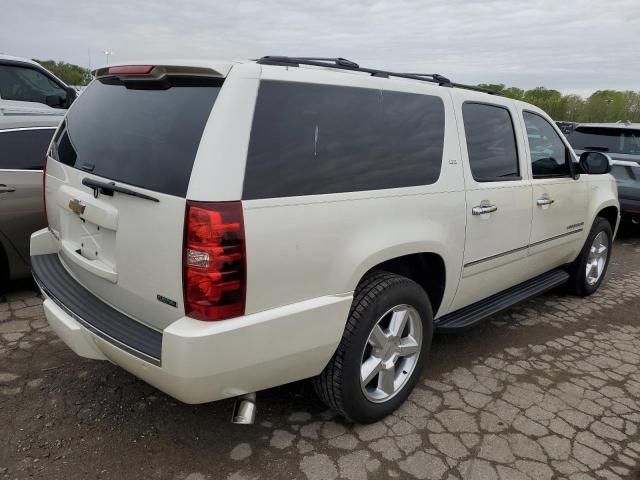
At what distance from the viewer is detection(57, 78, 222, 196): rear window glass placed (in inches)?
81.7

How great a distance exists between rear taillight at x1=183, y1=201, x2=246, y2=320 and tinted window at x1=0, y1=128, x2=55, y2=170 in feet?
9.76

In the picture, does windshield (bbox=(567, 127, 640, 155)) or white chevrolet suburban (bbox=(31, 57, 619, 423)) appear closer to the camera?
white chevrolet suburban (bbox=(31, 57, 619, 423))

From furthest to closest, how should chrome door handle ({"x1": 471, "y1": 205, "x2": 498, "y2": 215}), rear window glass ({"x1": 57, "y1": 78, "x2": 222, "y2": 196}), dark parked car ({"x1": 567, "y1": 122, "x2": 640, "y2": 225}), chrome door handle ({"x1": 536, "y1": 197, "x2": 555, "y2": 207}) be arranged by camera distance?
dark parked car ({"x1": 567, "y1": 122, "x2": 640, "y2": 225}), chrome door handle ({"x1": 536, "y1": 197, "x2": 555, "y2": 207}), chrome door handle ({"x1": 471, "y1": 205, "x2": 498, "y2": 215}), rear window glass ({"x1": 57, "y1": 78, "x2": 222, "y2": 196})

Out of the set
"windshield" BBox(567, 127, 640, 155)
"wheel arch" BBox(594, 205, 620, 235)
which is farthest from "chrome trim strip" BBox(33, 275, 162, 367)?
"windshield" BBox(567, 127, 640, 155)

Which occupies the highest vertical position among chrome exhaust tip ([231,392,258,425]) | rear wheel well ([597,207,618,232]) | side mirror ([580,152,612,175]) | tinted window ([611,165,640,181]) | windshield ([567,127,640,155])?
windshield ([567,127,640,155])

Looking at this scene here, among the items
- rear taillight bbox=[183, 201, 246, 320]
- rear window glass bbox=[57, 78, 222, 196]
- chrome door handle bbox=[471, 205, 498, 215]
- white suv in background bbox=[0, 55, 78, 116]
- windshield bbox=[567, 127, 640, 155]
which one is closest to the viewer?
rear taillight bbox=[183, 201, 246, 320]

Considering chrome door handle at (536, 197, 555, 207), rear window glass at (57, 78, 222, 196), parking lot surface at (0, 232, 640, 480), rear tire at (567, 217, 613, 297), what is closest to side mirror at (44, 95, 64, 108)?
parking lot surface at (0, 232, 640, 480)

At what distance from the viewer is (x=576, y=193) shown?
4.27 metres

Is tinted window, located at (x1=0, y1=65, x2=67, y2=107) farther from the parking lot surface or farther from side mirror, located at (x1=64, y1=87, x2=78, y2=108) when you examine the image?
the parking lot surface

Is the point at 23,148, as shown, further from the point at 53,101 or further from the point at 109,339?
the point at 53,101

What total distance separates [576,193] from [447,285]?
6.36ft

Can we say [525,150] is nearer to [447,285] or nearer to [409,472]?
[447,285]

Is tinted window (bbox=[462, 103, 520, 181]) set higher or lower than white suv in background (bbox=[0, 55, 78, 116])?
lower

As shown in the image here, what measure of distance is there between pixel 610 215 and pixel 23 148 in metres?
5.39
